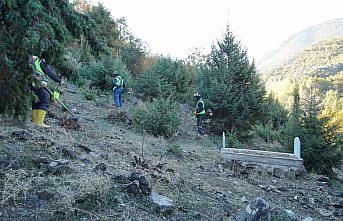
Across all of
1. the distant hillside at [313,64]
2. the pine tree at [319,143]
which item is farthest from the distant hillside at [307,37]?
the pine tree at [319,143]

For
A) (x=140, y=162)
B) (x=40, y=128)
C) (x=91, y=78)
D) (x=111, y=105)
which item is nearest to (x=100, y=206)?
(x=140, y=162)

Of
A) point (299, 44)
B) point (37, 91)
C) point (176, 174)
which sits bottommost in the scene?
point (176, 174)

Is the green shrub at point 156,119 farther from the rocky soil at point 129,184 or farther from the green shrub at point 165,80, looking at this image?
the green shrub at point 165,80

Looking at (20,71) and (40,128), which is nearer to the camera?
(20,71)

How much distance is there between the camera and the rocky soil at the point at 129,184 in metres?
3.75

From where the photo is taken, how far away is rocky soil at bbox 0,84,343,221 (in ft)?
12.3

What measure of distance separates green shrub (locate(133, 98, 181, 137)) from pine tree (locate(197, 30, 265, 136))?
2.95m

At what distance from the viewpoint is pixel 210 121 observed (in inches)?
559

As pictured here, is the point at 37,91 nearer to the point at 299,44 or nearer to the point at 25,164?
the point at 25,164

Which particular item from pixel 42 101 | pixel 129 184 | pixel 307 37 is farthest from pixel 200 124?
pixel 307 37

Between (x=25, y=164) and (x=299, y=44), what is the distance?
136 m

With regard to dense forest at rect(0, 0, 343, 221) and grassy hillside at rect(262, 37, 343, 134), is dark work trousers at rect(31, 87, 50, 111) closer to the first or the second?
dense forest at rect(0, 0, 343, 221)

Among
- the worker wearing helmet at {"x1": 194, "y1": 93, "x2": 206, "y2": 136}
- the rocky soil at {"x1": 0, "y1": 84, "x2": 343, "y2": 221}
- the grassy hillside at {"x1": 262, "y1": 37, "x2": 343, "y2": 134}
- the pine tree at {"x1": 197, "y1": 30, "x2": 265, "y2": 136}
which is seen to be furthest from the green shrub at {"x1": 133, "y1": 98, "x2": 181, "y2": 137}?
the grassy hillside at {"x1": 262, "y1": 37, "x2": 343, "y2": 134}

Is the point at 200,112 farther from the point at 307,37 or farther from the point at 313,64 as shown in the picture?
the point at 307,37
